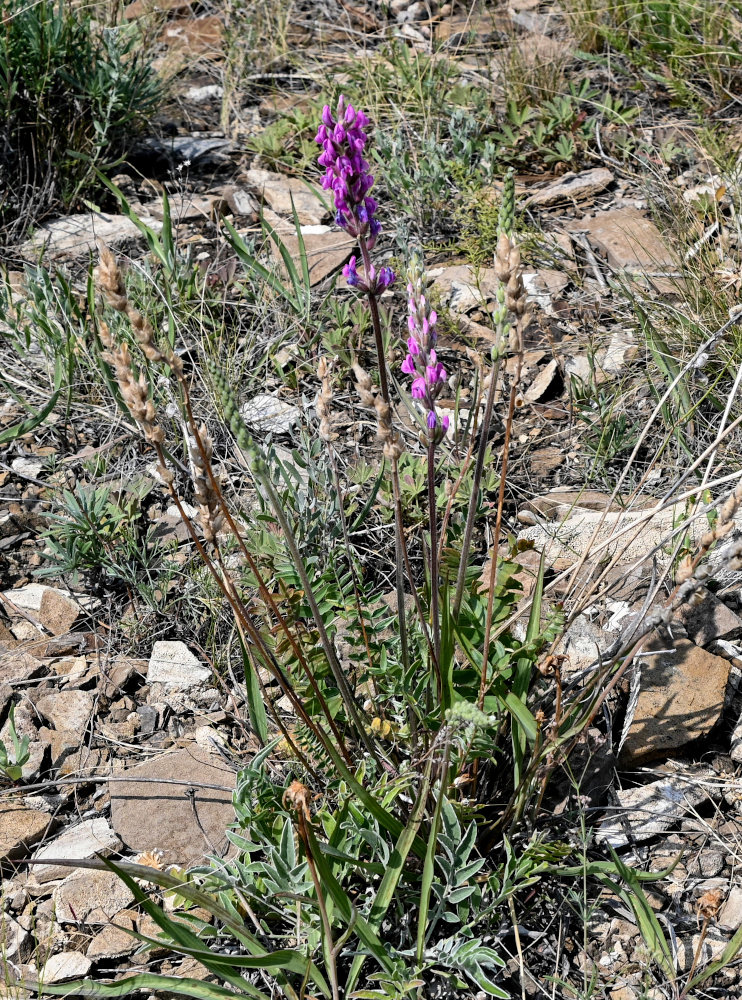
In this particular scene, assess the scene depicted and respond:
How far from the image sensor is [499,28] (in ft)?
17.2

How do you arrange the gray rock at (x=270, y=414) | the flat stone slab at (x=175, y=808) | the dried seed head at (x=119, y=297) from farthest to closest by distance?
1. the gray rock at (x=270, y=414)
2. the flat stone slab at (x=175, y=808)
3. the dried seed head at (x=119, y=297)

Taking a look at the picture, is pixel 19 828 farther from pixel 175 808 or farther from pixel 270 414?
pixel 270 414

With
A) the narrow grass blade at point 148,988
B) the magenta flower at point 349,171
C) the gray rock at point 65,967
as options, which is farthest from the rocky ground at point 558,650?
the magenta flower at point 349,171

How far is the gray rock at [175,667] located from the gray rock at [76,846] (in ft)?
1.46

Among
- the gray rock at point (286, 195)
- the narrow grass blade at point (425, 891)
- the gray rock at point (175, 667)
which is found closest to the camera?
the narrow grass blade at point (425, 891)

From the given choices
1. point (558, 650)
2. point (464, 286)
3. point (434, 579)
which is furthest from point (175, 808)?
point (464, 286)

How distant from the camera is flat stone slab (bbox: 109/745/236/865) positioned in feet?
7.11

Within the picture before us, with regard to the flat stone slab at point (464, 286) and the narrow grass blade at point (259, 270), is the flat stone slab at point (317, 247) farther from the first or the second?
the flat stone slab at point (464, 286)

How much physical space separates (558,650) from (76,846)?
1.31m

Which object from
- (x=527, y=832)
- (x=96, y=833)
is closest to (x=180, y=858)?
(x=96, y=833)

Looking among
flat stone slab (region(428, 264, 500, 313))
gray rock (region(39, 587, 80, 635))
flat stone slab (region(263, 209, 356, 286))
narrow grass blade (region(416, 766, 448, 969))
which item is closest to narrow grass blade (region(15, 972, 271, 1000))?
narrow grass blade (region(416, 766, 448, 969))

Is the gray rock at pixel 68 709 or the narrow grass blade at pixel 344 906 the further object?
the gray rock at pixel 68 709

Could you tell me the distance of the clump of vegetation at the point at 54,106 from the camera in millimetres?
4059

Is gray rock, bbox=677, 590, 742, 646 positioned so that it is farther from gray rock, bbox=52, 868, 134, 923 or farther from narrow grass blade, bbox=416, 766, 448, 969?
gray rock, bbox=52, 868, 134, 923
